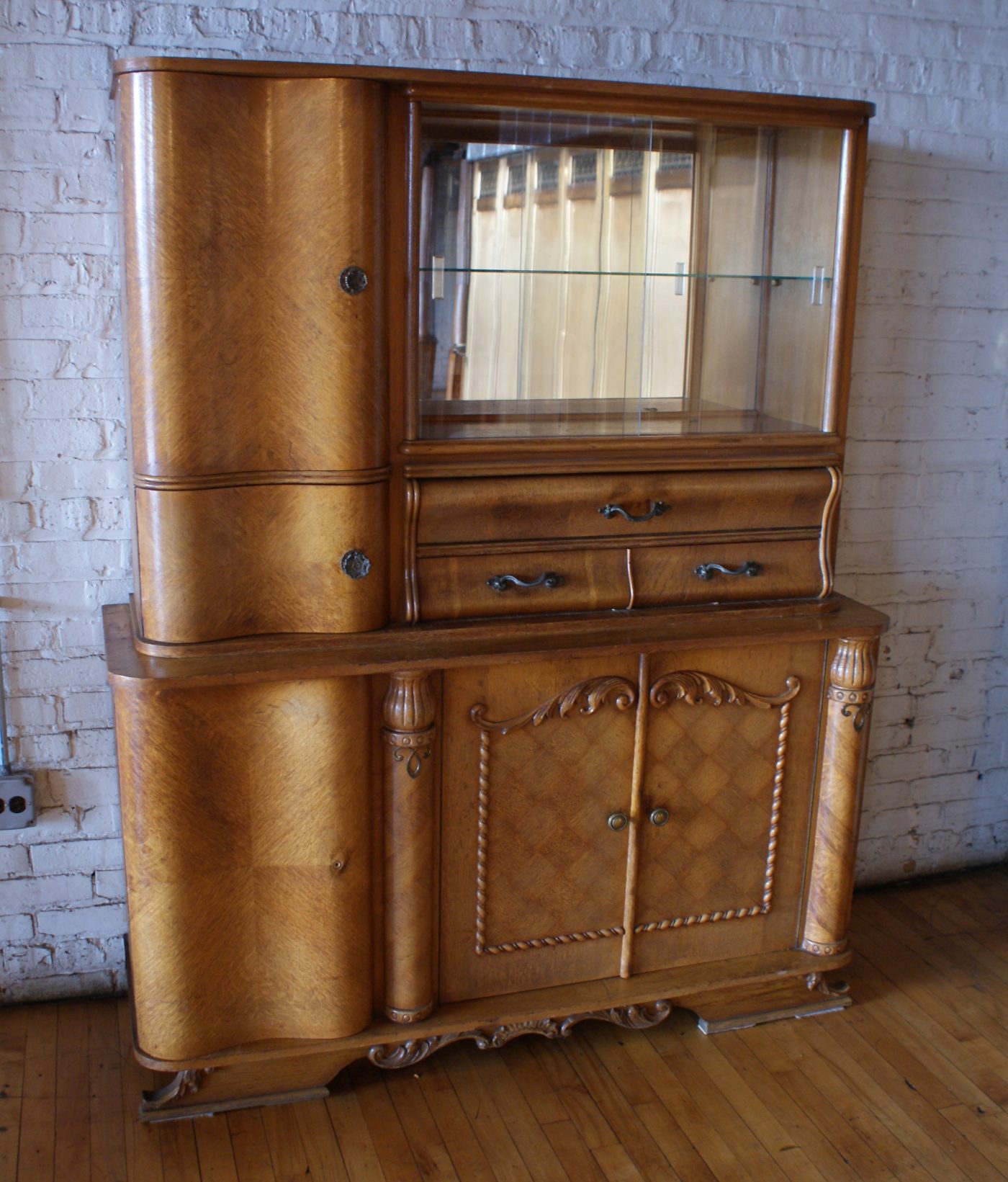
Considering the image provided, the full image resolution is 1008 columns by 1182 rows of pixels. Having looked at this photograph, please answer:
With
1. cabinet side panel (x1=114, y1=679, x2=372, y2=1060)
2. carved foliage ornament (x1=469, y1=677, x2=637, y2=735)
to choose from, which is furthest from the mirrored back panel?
cabinet side panel (x1=114, y1=679, x2=372, y2=1060)

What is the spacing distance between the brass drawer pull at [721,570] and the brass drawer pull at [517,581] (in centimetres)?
30

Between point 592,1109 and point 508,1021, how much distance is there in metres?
0.22

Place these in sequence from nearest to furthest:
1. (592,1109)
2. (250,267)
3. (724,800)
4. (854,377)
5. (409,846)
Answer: (250,267)
(409,846)
(592,1109)
(724,800)
(854,377)

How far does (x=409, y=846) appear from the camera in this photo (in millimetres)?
2197

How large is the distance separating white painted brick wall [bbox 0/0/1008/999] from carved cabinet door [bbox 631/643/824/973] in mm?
601

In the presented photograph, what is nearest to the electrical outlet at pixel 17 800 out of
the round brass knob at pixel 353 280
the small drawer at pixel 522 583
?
the small drawer at pixel 522 583

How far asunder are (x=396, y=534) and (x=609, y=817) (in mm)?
686

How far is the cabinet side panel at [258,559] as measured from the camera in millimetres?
2010

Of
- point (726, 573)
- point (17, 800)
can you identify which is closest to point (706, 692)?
point (726, 573)

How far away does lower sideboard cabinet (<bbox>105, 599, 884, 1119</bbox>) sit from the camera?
2.09 metres

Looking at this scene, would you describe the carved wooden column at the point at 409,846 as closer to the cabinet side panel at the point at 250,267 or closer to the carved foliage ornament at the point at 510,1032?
the carved foliage ornament at the point at 510,1032

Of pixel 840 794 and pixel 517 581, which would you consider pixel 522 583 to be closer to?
pixel 517 581

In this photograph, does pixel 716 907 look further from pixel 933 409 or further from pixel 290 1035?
A: pixel 933 409

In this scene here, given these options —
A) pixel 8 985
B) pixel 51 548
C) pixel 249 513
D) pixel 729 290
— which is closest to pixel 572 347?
pixel 729 290
